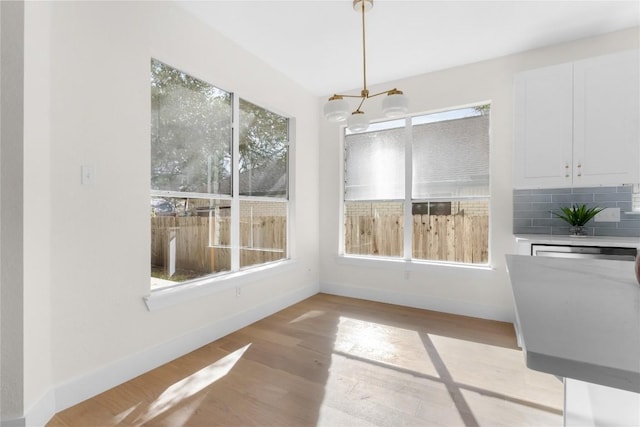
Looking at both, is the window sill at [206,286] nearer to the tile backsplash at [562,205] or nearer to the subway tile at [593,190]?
the tile backsplash at [562,205]

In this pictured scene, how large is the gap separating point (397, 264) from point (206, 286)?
2.30 metres

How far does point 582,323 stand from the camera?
580mm

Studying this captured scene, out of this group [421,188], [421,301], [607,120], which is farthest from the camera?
[421,188]

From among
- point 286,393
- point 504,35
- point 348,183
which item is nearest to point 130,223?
point 286,393

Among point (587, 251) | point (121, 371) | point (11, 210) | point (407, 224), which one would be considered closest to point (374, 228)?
point (407, 224)

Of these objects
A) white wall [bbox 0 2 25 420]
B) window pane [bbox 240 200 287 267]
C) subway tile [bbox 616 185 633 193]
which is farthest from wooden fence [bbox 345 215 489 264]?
white wall [bbox 0 2 25 420]

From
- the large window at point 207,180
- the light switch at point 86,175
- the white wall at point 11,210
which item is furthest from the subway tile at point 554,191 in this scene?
the white wall at point 11,210

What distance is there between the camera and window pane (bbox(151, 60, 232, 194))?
7.66ft

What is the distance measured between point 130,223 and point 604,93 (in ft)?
13.1

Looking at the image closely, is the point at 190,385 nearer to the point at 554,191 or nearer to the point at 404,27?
the point at 404,27

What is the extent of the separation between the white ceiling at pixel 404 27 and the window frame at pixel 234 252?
0.60m

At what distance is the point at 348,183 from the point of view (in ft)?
13.8

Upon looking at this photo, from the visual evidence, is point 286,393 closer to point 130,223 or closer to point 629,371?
point 130,223

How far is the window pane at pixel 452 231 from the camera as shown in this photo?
3.40 m
